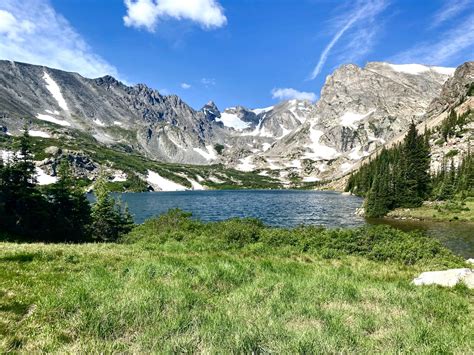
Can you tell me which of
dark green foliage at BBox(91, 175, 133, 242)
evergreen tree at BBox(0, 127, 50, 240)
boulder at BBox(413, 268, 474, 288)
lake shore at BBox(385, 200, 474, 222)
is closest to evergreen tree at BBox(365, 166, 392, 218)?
lake shore at BBox(385, 200, 474, 222)

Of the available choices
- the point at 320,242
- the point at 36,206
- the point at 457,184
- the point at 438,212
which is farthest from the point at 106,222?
the point at 457,184

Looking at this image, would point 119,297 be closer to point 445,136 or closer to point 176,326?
point 176,326

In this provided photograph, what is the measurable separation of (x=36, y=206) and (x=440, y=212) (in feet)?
270

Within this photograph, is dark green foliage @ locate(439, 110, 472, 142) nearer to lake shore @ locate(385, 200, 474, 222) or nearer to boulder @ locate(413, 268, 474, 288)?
lake shore @ locate(385, 200, 474, 222)

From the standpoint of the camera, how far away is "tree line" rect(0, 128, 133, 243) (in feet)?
105

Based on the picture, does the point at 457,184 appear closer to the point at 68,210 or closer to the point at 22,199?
the point at 68,210

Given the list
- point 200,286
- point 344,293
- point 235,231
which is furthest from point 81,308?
point 235,231

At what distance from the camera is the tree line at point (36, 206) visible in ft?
105

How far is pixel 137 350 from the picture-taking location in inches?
236

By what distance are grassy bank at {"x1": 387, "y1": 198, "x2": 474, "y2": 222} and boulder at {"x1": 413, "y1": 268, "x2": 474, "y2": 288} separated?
6688 cm

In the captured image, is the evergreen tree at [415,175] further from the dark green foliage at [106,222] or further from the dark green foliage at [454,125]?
the dark green foliage at [454,125]

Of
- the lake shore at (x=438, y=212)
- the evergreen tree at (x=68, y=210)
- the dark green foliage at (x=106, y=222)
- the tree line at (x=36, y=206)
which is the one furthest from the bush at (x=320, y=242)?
the lake shore at (x=438, y=212)

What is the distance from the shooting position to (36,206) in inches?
1337

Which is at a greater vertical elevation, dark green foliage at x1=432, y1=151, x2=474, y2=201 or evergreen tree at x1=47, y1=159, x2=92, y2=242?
dark green foliage at x1=432, y1=151, x2=474, y2=201
